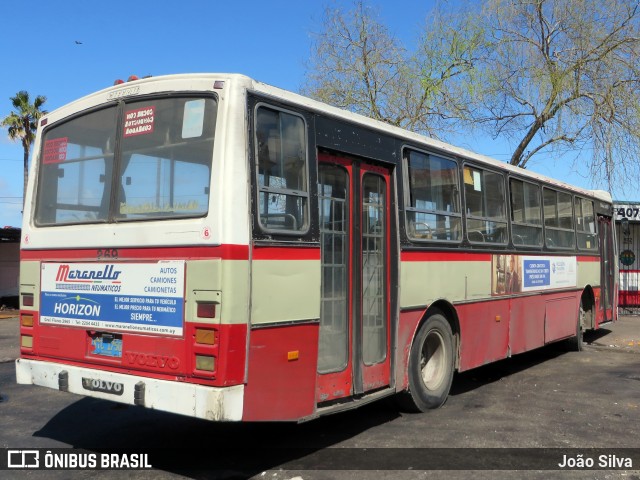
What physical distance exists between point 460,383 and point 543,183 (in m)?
3.64

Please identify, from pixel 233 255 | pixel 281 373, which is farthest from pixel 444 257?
pixel 233 255

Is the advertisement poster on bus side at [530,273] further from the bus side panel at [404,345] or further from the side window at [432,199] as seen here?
the bus side panel at [404,345]

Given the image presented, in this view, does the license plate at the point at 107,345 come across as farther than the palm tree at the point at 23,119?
No

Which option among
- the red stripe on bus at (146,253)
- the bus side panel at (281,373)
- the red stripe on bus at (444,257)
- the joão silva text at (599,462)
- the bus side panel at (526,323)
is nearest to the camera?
the red stripe on bus at (146,253)

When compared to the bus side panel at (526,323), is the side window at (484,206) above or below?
above

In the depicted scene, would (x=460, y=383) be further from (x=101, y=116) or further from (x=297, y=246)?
(x=101, y=116)

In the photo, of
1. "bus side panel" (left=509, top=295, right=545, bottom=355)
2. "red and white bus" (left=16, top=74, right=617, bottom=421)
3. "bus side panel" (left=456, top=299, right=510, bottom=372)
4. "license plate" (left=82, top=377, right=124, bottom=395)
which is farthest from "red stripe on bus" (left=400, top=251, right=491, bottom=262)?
"license plate" (left=82, top=377, right=124, bottom=395)

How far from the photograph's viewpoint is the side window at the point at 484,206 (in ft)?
26.4

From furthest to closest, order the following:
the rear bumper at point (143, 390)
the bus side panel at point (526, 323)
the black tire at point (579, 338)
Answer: the black tire at point (579, 338) < the bus side panel at point (526, 323) < the rear bumper at point (143, 390)

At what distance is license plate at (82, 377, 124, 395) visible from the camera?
16.4ft

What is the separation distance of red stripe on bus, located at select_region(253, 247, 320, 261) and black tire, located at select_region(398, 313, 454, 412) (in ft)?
7.12

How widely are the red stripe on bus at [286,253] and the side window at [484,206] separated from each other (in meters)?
3.30

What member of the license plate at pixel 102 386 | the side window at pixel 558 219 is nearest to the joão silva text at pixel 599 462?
the license plate at pixel 102 386

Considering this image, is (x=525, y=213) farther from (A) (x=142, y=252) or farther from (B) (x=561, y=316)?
(A) (x=142, y=252)
